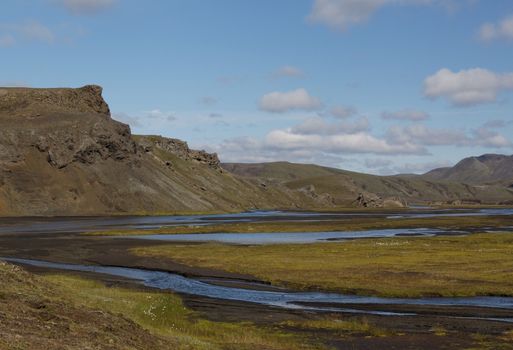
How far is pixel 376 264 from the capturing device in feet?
219

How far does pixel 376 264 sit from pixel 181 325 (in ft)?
113

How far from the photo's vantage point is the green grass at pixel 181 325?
31.3 m

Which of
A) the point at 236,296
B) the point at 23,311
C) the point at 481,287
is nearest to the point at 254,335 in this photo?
the point at 23,311

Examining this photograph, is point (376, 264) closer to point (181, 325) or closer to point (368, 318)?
point (368, 318)

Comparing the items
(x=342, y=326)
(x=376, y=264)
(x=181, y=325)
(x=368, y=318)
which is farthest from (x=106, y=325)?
(x=376, y=264)

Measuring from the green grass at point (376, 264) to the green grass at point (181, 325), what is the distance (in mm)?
15976

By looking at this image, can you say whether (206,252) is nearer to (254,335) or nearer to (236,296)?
(236,296)

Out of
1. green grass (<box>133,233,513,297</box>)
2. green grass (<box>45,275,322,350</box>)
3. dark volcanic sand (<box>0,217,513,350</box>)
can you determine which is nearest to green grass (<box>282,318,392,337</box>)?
dark volcanic sand (<box>0,217,513,350</box>)

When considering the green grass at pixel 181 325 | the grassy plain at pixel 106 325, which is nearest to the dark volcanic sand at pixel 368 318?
the green grass at pixel 181 325

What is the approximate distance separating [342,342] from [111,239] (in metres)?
77.3

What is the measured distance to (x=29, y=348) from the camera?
65.0ft

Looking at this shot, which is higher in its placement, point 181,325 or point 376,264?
point 376,264

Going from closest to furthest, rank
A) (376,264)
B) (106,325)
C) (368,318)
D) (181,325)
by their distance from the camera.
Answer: (106,325) < (181,325) < (368,318) < (376,264)

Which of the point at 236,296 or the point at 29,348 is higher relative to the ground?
the point at 29,348
